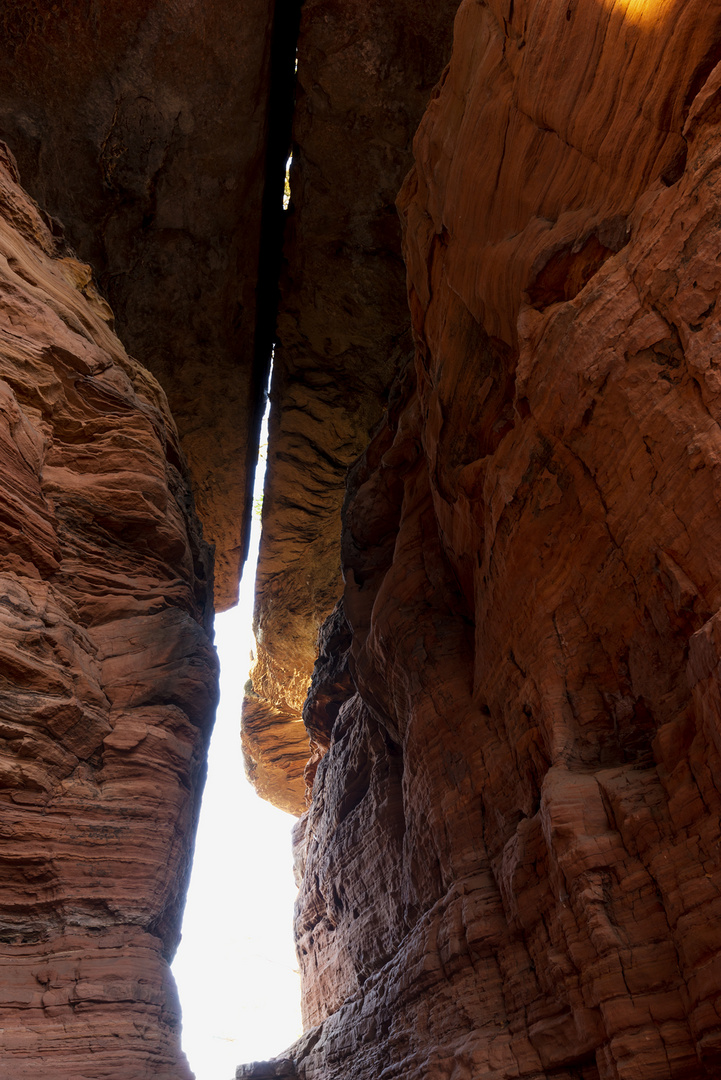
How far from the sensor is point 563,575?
639cm

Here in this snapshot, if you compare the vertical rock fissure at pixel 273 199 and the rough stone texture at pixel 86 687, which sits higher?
the vertical rock fissure at pixel 273 199

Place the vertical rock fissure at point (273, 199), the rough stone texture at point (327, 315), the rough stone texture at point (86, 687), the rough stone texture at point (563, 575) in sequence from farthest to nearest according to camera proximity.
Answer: the vertical rock fissure at point (273, 199), the rough stone texture at point (327, 315), the rough stone texture at point (86, 687), the rough stone texture at point (563, 575)

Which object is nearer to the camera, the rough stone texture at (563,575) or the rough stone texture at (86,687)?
the rough stone texture at (563,575)

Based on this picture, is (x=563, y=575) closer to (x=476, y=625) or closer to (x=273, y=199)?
(x=476, y=625)

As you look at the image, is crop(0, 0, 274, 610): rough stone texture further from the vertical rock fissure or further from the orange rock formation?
the orange rock formation

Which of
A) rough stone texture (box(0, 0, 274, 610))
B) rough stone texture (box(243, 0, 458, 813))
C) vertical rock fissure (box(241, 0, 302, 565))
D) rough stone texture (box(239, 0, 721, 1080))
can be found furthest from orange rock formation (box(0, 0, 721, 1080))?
rough stone texture (box(243, 0, 458, 813))

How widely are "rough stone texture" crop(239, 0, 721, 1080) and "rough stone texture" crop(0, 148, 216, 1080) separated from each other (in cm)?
283

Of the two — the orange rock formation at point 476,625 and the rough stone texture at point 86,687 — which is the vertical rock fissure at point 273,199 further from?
the rough stone texture at point 86,687

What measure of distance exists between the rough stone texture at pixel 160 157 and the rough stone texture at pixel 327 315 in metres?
1.14

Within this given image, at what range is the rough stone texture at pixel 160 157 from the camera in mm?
14500

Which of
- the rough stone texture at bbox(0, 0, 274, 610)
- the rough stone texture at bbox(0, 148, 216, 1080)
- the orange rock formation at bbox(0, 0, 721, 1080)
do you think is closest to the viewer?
the orange rock formation at bbox(0, 0, 721, 1080)

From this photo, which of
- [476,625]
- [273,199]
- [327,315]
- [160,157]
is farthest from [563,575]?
[273,199]

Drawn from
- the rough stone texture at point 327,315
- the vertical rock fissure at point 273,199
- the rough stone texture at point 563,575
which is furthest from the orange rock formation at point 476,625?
the rough stone texture at point 327,315

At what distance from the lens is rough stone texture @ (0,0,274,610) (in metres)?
14.5
